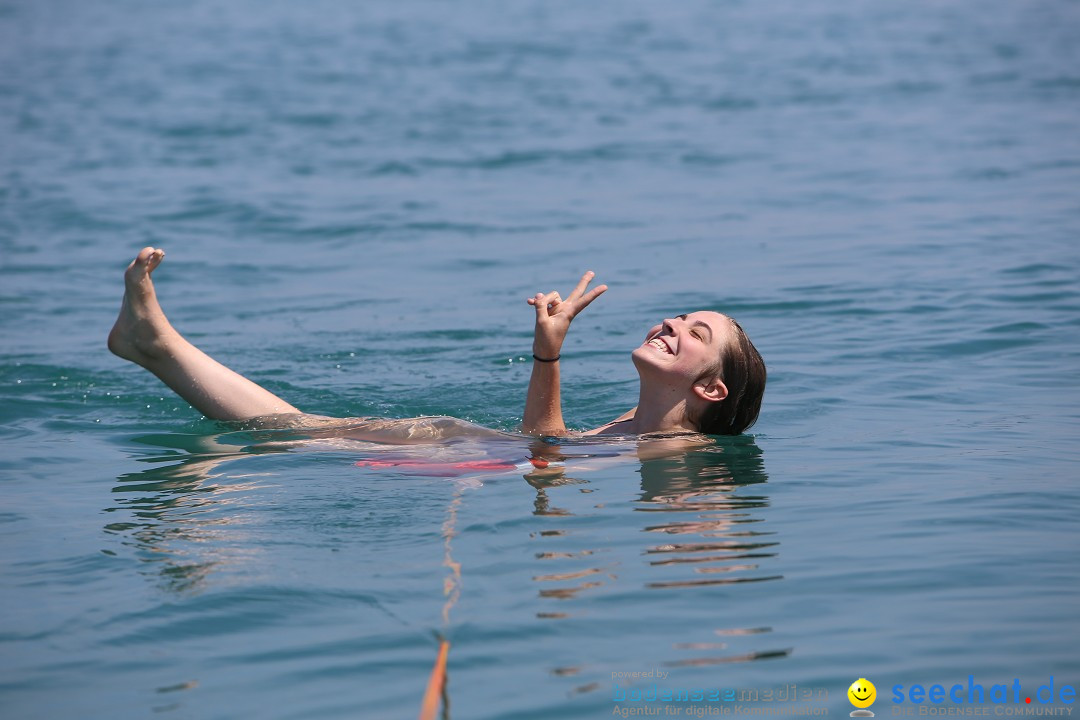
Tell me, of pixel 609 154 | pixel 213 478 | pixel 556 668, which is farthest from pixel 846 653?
pixel 609 154

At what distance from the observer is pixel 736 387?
261 inches

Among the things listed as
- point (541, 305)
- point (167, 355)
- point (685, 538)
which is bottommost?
point (685, 538)

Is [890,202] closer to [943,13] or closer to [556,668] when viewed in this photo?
[556,668]

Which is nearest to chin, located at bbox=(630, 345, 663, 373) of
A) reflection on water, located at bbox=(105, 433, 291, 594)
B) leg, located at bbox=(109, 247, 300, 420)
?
reflection on water, located at bbox=(105, 433, 291, 594)

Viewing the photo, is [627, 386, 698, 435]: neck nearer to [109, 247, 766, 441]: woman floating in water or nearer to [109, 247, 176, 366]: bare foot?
[109, 247, 766, 441]: woman floating in water

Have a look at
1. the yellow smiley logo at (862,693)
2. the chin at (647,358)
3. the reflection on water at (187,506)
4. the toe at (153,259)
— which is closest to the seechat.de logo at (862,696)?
the yellow smiley logo at (862,693)

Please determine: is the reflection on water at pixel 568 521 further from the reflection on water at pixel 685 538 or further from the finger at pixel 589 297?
the finger at pixel 589 297

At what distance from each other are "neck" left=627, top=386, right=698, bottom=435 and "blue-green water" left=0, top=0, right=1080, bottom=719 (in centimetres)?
25

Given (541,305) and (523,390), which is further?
(523,390)

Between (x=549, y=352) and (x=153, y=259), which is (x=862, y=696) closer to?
(x=549, y=352)

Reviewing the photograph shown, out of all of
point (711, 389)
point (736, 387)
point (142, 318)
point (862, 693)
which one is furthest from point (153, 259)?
point (862, 693)

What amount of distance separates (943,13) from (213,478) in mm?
31439

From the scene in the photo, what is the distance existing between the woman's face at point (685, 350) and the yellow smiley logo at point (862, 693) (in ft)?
8.37

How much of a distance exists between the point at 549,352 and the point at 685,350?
0.68 metres
